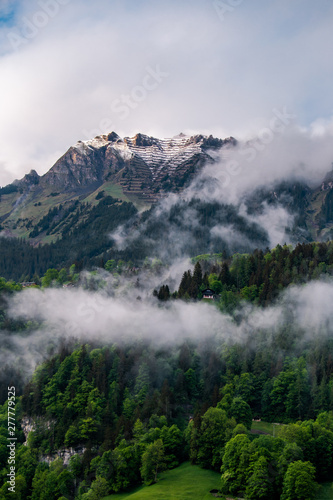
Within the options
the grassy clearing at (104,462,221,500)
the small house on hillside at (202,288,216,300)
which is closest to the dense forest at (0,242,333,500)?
the small house on hillside at (202,288,216,300)

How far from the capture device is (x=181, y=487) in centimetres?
8419

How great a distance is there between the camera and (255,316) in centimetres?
14538

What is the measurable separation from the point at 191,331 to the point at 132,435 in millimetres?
45736

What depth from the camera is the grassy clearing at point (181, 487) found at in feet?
265

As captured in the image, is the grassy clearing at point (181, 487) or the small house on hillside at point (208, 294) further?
the small house on hillside at point (208, 294)

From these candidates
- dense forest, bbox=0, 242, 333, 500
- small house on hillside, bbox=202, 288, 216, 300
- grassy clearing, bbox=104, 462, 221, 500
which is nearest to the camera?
grassy clearing, bbox=104, 462, 221, 500

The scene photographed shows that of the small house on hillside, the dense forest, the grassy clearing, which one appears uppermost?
A: the small house on hillside

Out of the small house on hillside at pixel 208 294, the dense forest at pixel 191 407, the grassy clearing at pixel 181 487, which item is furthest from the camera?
the small house on hillside at pixel 208 294

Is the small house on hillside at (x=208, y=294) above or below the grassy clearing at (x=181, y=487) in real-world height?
above

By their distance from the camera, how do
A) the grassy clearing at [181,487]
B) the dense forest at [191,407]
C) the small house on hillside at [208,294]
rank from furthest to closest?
the small house on hillside at [208,294] → the dense forest at [191,407] → the grassy clearing at [181,487]

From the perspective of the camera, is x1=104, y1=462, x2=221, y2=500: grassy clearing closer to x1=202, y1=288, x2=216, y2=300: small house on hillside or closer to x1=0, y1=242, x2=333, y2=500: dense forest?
x1=0, y1=242, x2=333, y2=500: dense forest

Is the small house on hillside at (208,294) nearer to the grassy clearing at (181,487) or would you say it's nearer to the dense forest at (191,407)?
the dense forest at (191,407)

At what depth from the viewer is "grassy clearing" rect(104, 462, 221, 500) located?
8062cm

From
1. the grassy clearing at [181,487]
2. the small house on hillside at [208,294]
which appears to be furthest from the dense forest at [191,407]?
the grassy clearing at [181,487]
